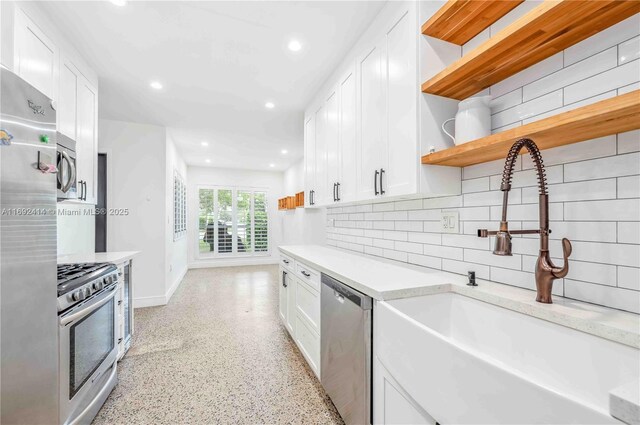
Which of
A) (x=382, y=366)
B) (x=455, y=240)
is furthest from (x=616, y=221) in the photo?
(x=382, y=366)

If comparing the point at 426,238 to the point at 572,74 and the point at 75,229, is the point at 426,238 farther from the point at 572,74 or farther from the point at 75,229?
the point at 75,229

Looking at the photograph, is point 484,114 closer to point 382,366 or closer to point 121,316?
point 382,366

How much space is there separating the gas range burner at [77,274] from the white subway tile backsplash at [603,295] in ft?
7.74

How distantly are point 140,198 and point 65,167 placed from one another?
2239 millimetres

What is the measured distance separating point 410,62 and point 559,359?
153cm

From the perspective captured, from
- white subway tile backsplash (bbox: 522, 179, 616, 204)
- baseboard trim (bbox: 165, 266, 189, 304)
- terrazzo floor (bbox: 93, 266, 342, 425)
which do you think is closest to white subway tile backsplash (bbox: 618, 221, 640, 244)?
white subway tile backsplash (bbox: 522, 179, 616, 204)

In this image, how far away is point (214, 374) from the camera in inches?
85.7

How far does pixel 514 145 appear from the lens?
3.39ft

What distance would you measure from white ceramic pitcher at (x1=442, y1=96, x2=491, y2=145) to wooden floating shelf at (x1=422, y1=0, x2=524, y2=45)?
0.40 metres

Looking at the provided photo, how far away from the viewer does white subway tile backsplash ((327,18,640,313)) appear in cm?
98

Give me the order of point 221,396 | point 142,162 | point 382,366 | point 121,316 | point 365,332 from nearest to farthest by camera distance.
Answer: point 382,366 → point 365,332 → point 221,396 → point 121,316 → point 142,162

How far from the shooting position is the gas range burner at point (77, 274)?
1439mm

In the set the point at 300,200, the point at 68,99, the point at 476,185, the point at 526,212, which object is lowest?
the point at 526,212

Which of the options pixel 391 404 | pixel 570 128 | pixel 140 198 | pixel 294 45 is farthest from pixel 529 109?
pixel 140 198
